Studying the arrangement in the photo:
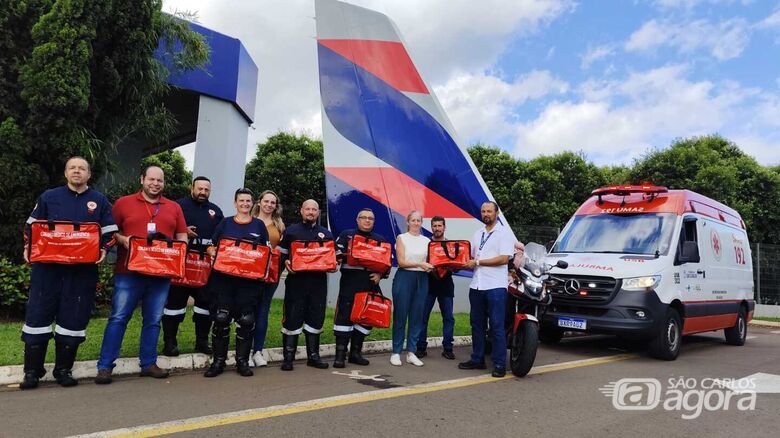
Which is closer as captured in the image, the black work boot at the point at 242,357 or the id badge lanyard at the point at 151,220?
the id badge lanyard at the point at 151,220

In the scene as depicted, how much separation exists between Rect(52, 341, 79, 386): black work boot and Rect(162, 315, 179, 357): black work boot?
0.97 metres

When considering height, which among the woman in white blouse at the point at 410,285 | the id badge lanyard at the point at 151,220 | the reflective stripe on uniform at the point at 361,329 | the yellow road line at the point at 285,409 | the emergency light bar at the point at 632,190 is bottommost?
the yellow road line at the point at 285,409

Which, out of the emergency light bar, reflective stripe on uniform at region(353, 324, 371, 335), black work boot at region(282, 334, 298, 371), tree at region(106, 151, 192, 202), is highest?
tree at region(106, 151, 192, 202)

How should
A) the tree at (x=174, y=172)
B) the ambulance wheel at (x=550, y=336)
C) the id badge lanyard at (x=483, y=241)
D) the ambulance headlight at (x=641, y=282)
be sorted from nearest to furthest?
the id badge lanyard at (x=483, y=241)
the ambulance headlight at (x=641, y=282)
the ambulance wheel at (x=550, y=336)
the tree at (x=174, y=172)

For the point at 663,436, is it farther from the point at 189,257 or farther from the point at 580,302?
the point at 189,257

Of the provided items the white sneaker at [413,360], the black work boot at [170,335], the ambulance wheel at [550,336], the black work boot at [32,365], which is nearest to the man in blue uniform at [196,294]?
the black work boot at [170,335]

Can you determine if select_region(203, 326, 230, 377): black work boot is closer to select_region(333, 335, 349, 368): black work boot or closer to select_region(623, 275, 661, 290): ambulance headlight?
select_region(333, 335, 349, 368): black work boot

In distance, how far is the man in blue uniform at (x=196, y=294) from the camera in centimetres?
566

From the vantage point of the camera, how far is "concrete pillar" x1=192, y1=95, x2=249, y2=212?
Answer: 13.1 m

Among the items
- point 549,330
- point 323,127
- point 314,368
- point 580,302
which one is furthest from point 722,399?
point 323,127

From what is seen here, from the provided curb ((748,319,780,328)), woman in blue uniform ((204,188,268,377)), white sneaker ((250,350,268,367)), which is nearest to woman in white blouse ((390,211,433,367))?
white sneaker ((250,350,268,367))

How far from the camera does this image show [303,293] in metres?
5.67

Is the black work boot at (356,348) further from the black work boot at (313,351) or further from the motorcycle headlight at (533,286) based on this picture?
the motorcycle headlight at (533,286)

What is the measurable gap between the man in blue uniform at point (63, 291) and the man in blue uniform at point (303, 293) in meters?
1.69
